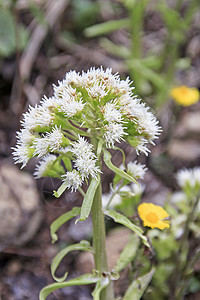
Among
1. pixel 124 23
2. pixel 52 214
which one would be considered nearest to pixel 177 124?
pixel 124 23

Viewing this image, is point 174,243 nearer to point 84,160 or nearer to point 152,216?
point 152,216

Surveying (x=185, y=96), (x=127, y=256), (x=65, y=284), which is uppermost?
(x=185, y=96)

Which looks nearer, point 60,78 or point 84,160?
point 84,160

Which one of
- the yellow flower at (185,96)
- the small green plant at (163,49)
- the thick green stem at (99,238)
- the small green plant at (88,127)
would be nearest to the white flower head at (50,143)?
the small green plant at (88,127)

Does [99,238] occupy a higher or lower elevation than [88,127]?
lower

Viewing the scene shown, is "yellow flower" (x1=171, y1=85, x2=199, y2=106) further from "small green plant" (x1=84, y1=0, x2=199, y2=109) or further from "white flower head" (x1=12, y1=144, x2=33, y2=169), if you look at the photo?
"white flower head" (x1=12, y1=144, x2=33, y2=169)

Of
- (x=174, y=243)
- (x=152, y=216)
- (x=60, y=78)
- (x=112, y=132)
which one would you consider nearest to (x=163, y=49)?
(x=60, y=78)
